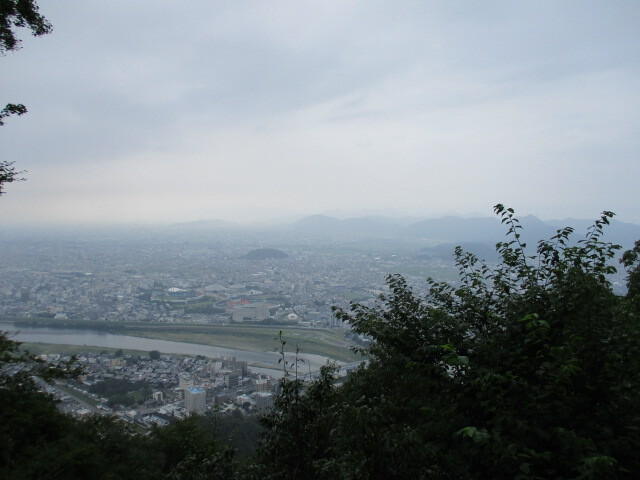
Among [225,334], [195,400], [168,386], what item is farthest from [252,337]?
[195,400]

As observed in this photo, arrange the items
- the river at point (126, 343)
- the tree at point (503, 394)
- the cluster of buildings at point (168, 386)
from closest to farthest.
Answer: the tree at point (503, 394) → the cluster of buildings at point (168, 386) → the river at point (126, 343)

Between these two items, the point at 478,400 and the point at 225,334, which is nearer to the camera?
the point at 478,400

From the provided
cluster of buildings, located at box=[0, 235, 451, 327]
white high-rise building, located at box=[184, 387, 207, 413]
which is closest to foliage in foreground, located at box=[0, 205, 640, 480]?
white high-rise building, located at box=[184, 387, 207, 413]

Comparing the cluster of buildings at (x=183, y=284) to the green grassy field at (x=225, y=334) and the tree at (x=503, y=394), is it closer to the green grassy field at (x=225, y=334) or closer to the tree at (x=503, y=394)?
the green grassy field at (x=225, y=334)

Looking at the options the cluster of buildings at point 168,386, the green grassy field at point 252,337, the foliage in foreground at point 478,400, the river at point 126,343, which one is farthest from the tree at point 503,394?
the green grassy field at point 252,337

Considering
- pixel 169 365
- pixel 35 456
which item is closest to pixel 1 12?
pixel 35 456

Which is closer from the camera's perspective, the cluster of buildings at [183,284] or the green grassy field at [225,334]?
the green grassy field at [225,334]

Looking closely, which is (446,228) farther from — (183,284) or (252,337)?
(252,337)
